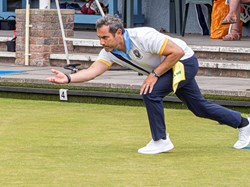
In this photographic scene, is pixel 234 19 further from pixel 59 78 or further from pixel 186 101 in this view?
pixel 59 78

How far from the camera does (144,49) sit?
794cm

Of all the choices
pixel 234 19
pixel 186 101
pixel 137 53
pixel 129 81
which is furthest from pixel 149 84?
pixel 234 19

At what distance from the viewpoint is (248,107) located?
1089 centimetres

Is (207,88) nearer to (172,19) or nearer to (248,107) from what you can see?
(248,107)

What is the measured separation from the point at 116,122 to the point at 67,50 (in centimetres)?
429

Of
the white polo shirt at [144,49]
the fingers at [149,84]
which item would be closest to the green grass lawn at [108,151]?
the fingers at [149,84]

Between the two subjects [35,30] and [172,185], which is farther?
[35,30]

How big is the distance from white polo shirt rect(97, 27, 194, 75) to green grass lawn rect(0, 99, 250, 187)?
0.75m

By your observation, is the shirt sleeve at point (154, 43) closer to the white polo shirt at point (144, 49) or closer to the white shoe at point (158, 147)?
the white polo shirt at point (144, 49)

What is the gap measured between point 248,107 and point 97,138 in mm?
2311

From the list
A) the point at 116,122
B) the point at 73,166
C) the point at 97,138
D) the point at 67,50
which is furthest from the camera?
the point at 67,50

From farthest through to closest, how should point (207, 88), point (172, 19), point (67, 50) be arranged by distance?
point (172, 19) → point (67, 50) → point (207, 88)

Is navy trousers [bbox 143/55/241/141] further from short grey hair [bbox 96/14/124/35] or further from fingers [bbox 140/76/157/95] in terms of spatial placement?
short grey hair [bbox 96/14/124/35]

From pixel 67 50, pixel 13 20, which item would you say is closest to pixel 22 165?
pixel 67 50
